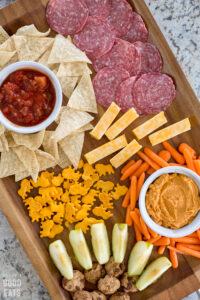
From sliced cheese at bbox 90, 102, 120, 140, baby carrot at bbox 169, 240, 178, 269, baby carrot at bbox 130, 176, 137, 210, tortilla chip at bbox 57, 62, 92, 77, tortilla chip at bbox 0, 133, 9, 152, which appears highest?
tortilla chip at bbox 57, 62, 92, 77

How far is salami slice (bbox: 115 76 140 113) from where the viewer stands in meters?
2.55

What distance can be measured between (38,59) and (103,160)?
0.83m

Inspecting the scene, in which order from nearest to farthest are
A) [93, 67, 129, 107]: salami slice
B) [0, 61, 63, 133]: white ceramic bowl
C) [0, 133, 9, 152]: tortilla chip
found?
[0, 61, 63, 133]: white ceramic bowl < [0, 133, 9, 152]: tortilla chip < [93, 67, 129, 107]: salami slice

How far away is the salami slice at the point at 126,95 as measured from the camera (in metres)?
2.55

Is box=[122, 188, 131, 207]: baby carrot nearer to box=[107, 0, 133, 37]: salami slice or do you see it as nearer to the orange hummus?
the orange hummus

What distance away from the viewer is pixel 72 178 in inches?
101

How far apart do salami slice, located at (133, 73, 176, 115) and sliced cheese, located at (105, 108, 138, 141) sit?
0.09 meters

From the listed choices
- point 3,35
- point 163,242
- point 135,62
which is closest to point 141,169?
point 163,242

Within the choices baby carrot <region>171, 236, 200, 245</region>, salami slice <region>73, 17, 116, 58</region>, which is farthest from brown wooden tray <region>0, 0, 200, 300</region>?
salami slice <region>73, 17, 116, 58</region>

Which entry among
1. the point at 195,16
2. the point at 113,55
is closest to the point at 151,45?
the point at 113,55

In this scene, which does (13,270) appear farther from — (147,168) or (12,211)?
(147,168)

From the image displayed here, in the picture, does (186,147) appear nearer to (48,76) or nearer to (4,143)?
(48,76)

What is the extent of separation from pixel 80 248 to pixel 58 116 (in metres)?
0.91

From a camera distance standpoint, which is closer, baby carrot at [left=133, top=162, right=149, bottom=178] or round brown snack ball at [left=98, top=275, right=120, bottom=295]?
round brown snack ball at [left=98, top=275, right=120, bottom=295]
